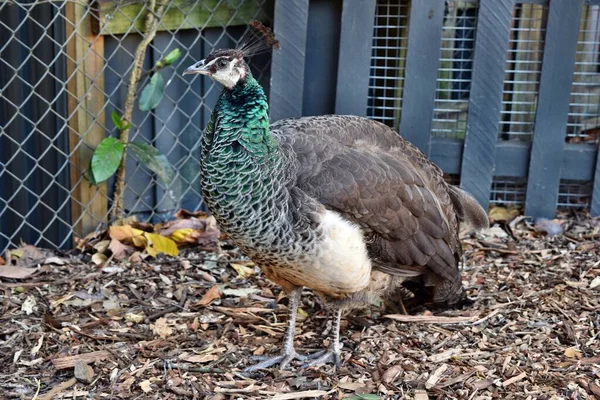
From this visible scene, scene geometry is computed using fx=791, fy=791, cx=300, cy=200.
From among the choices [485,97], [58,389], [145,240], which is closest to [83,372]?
[58,389]

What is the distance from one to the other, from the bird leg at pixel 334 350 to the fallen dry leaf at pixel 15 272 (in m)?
1.74

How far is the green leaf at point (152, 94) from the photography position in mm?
4699

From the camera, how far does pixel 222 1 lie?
16.4ft

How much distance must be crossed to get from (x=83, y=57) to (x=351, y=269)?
2216mm

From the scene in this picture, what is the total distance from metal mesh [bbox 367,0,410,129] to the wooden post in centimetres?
171

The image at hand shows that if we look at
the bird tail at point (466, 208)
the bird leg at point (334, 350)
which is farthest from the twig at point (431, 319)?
the bird tail at point (466, 208)

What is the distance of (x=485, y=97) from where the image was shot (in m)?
5.03

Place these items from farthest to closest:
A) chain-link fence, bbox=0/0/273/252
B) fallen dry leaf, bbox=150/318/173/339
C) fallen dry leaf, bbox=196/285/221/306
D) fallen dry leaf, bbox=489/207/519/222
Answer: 1. fallen dry leaf, bbox=489/207/519/222
2. chain-link fence, bbox=0/0/273/252
3. fallen dry leaf, bbox=196/285/221/306
4. fallen dry leaf, bbox=150/318/173/339

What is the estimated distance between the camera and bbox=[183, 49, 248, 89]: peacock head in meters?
3.35

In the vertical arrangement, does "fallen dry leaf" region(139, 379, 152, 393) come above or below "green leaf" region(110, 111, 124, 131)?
below

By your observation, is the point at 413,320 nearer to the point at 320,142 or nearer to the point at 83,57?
the point at 320,142

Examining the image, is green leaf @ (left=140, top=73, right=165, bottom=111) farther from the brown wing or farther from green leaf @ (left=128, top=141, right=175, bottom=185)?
the brown wing

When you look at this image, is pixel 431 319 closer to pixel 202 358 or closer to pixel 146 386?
pixel 202 358

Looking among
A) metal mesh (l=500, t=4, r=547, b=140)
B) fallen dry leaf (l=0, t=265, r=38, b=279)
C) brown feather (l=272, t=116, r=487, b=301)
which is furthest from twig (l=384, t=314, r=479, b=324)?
fallen dry leaf (l=0, t=265, r=38, b=279)
